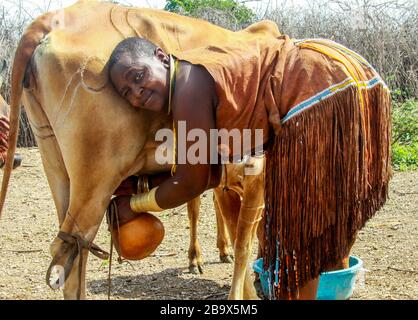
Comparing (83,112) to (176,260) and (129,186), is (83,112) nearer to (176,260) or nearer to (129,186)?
(129,186)

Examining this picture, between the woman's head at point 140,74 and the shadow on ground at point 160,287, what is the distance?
2.04 m

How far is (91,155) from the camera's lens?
3.01 m

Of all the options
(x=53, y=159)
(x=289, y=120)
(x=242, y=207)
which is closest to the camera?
(x=289, y=120)

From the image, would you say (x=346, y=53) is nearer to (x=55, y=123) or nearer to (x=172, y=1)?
(x=55, y=123)

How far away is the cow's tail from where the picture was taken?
3092mm

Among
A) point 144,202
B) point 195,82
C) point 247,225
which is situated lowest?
point 247,225

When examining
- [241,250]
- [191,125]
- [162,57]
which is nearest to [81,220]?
[191,125]

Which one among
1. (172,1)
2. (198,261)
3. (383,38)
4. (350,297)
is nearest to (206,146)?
(350,297)

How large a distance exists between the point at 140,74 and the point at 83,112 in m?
0.36

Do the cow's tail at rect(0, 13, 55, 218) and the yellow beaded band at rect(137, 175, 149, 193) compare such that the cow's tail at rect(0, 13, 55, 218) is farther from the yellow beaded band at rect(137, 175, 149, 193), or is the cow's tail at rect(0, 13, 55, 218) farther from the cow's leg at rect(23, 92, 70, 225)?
the yellow beaded band at rect(137, 175, 149, 193)

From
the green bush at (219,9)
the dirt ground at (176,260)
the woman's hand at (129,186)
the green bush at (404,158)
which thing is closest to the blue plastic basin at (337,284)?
the dirt ground at (176,260)

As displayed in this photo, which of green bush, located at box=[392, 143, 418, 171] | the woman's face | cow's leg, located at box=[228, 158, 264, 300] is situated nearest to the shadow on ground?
cow's leg, located at box=[228, 158, 264, 300]

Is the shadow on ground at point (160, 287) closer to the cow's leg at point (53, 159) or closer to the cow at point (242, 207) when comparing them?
the cow at point (242, 207)

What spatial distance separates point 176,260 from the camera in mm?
5477
